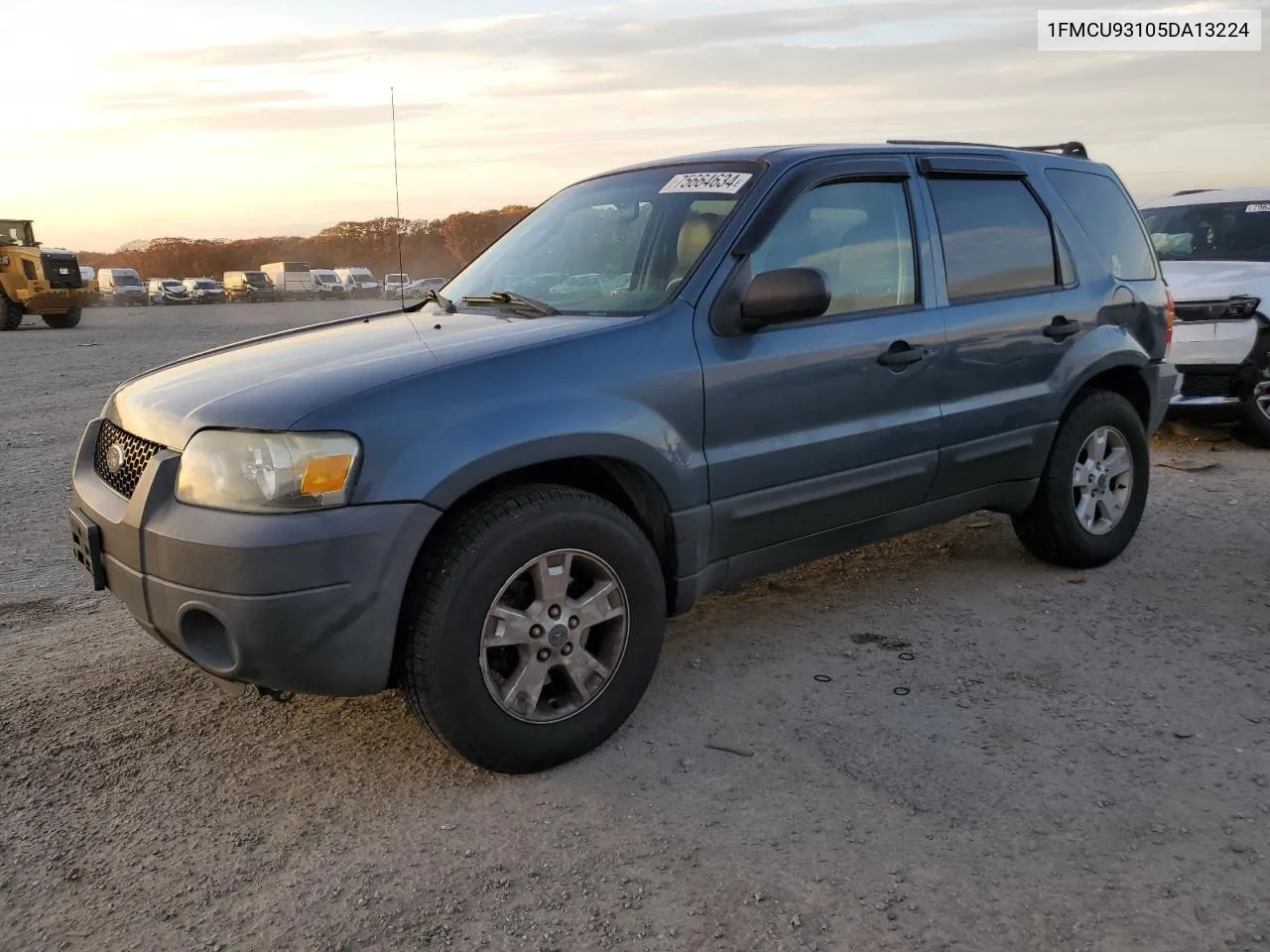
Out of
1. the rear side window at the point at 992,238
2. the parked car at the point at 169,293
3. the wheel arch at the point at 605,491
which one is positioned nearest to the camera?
the wheel arch at the point at 605,491

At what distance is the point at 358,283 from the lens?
57.7 metres

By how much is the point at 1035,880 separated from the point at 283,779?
2.06m

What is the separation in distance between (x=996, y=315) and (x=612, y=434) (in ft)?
6.41

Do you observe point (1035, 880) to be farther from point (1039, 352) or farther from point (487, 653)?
point (1039, 352)

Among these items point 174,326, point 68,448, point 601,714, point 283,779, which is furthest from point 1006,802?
point 174,326

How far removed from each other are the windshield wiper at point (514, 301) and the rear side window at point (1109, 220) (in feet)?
8.09

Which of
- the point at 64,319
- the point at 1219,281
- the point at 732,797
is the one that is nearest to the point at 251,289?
the point at 64,319

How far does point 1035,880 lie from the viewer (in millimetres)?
2533

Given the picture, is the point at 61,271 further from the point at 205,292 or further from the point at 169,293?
the point at 205,292

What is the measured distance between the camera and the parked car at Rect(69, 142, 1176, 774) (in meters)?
2.74

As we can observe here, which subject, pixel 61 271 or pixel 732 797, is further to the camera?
pixel 61 271

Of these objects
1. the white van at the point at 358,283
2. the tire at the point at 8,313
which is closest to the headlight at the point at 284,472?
the tire at the point at 8,313

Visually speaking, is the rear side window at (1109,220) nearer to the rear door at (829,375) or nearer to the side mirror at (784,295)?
the rear door at (829,375)

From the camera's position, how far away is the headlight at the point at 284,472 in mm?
2686
